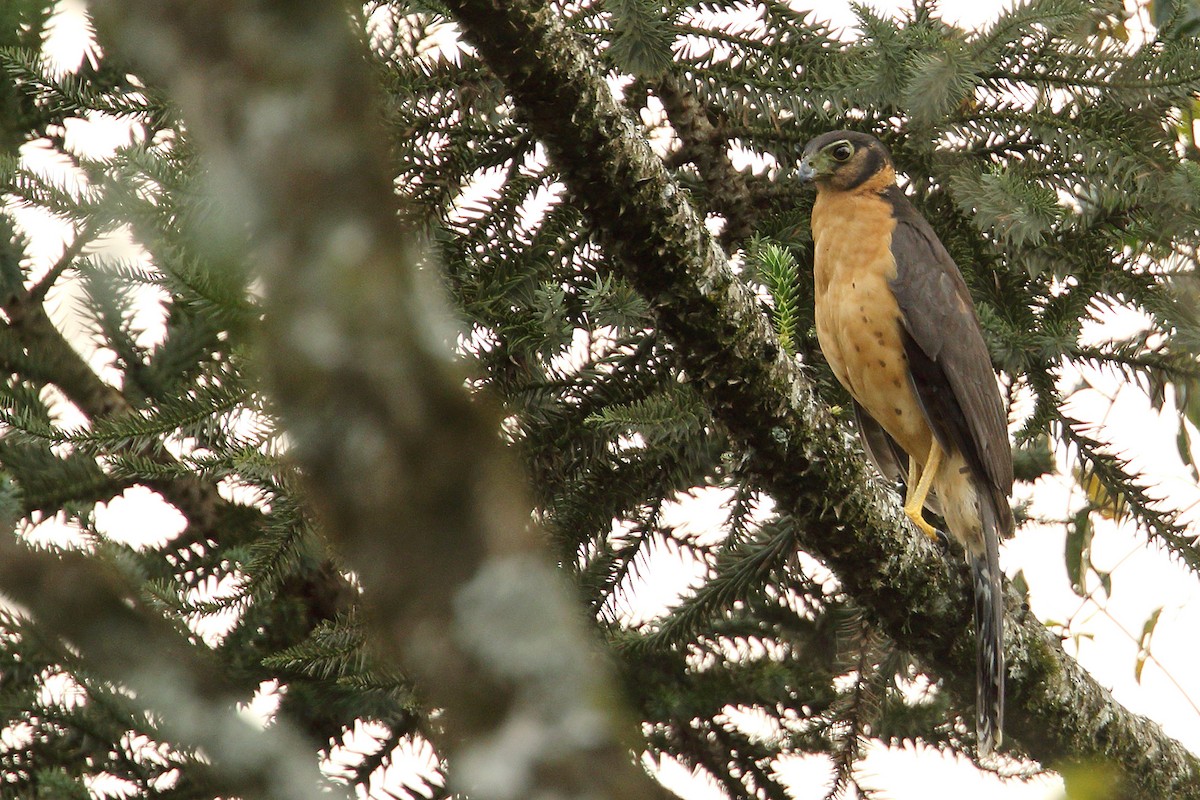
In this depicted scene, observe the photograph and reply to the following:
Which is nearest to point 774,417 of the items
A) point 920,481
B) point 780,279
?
point 780,279

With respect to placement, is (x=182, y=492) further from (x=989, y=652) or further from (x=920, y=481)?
(x=920, y=481)

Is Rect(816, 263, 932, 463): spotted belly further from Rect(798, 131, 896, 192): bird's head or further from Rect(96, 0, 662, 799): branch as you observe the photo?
Rect(96, 0, 662, 799): branch

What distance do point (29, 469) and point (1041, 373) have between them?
2.27m

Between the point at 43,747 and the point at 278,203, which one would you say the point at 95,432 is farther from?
the point at 278,203

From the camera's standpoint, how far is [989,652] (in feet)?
9.55

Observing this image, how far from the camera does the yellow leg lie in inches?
143

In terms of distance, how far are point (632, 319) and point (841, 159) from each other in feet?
2.36

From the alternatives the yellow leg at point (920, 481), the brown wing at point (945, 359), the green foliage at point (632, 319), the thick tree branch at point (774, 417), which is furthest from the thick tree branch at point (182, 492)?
the brown wing at point (945, 359)

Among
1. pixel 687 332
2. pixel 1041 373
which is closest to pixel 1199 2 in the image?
pixel 1041 373

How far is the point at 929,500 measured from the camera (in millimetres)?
3900

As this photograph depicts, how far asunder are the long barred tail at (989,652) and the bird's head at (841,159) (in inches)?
40.1

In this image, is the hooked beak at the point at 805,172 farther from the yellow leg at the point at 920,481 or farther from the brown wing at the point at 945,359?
the yellow leg at the point at 920,481

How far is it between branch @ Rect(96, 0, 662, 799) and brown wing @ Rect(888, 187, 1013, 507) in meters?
2.69

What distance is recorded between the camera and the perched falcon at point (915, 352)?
10.6 feet
